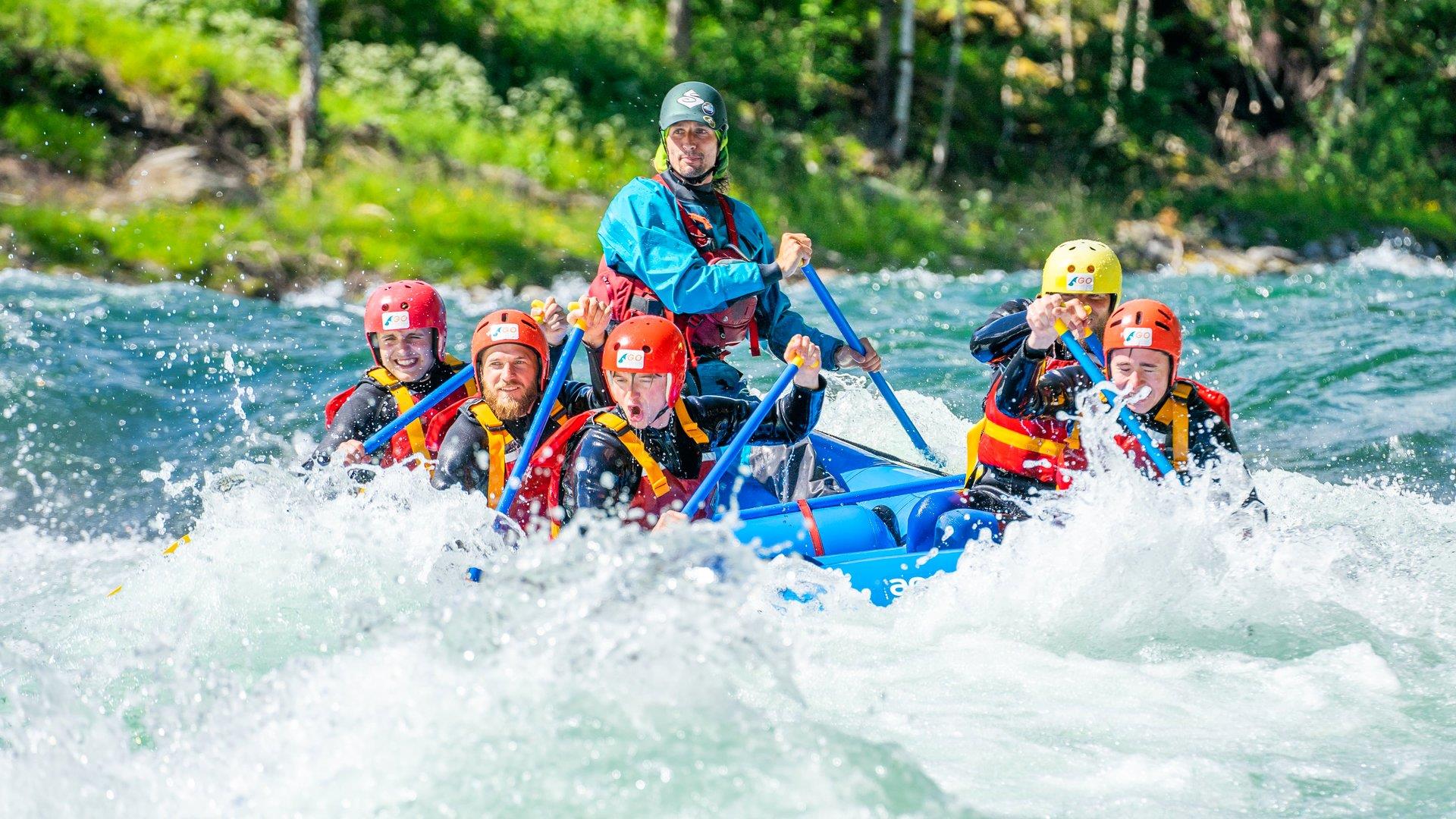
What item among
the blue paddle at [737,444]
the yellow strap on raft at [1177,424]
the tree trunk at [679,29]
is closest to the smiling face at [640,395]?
the blue paddle at [737,444]

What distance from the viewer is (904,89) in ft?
69.9

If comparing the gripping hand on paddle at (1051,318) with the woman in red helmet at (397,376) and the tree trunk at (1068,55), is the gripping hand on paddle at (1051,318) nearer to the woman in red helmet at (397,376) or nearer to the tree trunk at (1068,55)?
the woman in red helmet at (397,376)

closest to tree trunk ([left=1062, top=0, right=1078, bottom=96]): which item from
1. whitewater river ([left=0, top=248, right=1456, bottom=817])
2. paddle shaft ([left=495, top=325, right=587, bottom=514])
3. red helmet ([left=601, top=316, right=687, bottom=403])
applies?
whitewater river ([left=0, top=248, right=1456, bottom=817])

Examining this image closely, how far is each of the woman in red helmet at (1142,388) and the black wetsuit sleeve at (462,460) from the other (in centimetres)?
220

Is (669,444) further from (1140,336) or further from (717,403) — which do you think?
(1140,336)

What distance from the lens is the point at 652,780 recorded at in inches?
153

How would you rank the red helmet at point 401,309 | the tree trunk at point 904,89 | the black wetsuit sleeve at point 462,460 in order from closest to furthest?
the black wetsuit sleeve at point 462,460 → the red helmet at point 401,309 → the tree trunk at point 904,89

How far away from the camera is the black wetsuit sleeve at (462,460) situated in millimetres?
5918

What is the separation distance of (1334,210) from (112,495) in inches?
755

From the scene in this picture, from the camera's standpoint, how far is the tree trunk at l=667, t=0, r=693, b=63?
67.6 feet

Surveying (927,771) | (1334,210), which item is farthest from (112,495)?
(1334,210)

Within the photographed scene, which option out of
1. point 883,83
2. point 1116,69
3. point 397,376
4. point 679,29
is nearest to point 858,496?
point 397,376

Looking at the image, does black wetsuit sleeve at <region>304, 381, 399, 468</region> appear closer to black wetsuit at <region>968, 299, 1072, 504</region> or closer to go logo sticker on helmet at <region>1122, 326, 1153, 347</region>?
black wetsuit at <region>968, 299, 1072, 504</region>

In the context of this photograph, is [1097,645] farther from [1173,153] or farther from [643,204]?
[1173,153]
